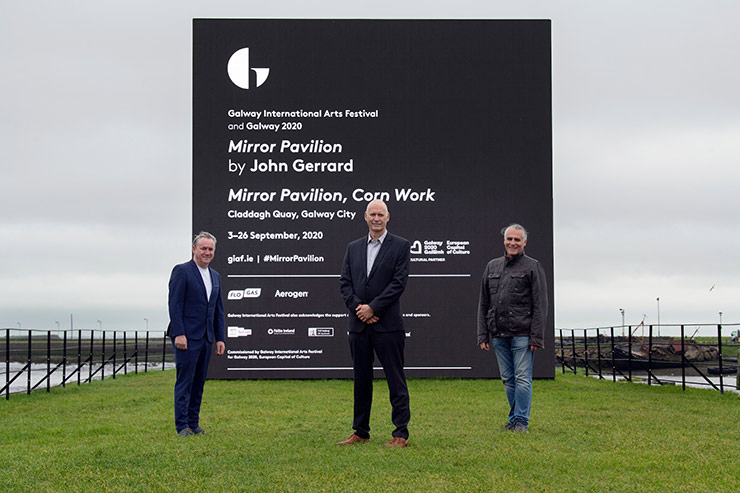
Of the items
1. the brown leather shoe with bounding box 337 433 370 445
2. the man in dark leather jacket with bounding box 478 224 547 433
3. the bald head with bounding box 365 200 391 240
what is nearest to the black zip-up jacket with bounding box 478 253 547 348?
the man in dark leather jacket with bounding box 478 224 547 433

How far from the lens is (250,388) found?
10.9m

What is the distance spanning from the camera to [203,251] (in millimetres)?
5953

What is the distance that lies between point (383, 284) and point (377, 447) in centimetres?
100

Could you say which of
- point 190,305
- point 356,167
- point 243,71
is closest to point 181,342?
point 190,305

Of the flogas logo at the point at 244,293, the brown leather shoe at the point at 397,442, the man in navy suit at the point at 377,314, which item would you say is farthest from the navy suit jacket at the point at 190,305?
the flogas logo at the point at 244,293

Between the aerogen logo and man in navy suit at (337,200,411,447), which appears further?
the aerogen logo

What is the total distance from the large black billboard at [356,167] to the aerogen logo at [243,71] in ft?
0.05

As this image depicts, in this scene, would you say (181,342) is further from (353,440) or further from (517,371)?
(517,371)

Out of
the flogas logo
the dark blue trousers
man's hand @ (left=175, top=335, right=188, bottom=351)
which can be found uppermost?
the flogas logo

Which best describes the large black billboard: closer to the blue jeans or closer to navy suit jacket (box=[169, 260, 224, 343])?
the blue jeans

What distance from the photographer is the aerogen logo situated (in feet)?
41.8

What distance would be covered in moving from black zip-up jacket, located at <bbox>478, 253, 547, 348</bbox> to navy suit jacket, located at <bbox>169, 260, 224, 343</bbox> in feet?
6.82

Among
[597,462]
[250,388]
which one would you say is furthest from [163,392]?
[597,462]

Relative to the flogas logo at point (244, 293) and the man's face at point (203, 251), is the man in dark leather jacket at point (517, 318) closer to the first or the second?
the man's face at point (203, 251)
